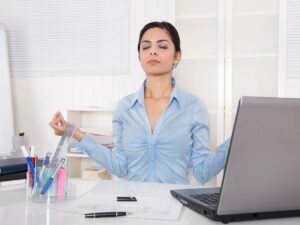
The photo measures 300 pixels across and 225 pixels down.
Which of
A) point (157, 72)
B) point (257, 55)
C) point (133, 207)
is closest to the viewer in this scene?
point (133, 207)

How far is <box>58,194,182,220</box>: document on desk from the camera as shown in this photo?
3.23 ft

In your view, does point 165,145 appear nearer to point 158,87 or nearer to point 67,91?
point 158,87

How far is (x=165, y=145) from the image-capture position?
6.28 feet

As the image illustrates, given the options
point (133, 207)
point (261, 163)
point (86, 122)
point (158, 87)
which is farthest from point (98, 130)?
point (261, 163)

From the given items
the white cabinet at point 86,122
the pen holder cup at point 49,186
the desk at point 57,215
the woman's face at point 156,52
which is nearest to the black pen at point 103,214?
the desk at point 57,215

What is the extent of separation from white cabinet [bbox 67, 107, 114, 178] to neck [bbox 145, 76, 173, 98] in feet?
3.83

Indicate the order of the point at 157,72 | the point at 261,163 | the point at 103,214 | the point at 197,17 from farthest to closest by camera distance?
the point at 197,17, the point at 157,72, the point at 103,214, the point at 261,163

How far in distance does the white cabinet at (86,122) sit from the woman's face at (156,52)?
1272 mm

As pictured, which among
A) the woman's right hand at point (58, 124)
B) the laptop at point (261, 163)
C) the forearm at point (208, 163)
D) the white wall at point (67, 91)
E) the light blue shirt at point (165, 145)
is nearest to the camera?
the laptop at point (261, 163)

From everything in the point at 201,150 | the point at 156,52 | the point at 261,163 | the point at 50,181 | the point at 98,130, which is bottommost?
the point at 98,130

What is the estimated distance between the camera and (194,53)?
3.11 m

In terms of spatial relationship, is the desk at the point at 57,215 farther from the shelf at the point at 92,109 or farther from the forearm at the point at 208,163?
the shelf at the point at 92,109

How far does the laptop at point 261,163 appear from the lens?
0.80 m

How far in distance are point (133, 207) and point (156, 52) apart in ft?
3.64
